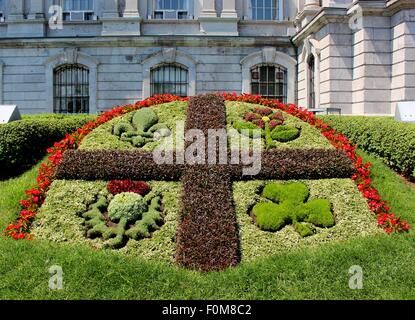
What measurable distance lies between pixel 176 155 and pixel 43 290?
427 cm

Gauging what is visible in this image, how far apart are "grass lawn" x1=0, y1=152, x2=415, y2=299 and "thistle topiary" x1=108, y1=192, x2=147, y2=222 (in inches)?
42.9

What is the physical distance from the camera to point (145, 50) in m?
22.1

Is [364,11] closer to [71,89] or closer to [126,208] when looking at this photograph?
[126,208]

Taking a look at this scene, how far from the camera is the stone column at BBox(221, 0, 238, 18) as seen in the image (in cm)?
2222

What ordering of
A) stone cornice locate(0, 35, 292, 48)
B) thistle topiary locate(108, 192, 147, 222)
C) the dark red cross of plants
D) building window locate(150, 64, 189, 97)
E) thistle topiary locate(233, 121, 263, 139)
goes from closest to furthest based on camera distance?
the dark red cross of plants, thistle topiary locate(108, 192, 147, 222), thistle topiary locate(233, 121, 263, 139), stone cornice locate(0, 35, 292, 48), building window locate(150, 64, 189, 97)

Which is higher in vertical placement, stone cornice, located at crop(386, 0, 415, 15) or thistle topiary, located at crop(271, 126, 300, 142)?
stone cornice, located at crop(386, 0, 415, 15)

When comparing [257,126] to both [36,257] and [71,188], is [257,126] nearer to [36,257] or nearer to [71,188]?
[71,188]

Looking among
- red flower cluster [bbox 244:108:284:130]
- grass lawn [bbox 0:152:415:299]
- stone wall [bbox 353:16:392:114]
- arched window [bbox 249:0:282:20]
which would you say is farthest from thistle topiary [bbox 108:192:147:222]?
arched window [bbox 249:0:282:20]

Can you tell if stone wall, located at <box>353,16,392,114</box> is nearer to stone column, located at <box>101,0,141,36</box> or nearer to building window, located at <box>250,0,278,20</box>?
building window, located at <box>250,0,278,20</box>

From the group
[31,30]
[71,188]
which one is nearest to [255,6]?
[31,30]

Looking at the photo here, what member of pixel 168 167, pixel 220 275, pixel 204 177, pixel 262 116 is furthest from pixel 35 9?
pixel 220 275

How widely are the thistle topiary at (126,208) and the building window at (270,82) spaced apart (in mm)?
15337

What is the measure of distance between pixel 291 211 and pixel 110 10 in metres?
17.4

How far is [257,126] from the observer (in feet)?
36.4
